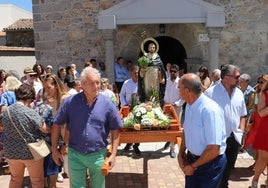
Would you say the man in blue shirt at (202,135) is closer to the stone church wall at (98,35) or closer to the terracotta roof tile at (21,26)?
the stone church wall at (98,35)

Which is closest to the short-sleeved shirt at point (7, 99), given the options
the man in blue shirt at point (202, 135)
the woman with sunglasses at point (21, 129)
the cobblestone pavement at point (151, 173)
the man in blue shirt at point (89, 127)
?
the cobblestone pavement at point (151, 173)

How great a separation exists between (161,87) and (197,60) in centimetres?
538

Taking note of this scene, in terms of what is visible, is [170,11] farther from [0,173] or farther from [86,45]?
[0,173]

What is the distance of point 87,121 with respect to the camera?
3.65 metres

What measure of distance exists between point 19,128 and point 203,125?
2068 millimetres

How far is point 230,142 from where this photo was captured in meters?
4.39

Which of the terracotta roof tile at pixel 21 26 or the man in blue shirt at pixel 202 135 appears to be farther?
the terracotta roof tile at pixel 21 26

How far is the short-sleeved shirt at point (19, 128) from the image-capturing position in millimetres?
3982

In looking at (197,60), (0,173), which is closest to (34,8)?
(197,60)

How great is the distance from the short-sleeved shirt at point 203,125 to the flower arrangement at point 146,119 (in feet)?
4.86

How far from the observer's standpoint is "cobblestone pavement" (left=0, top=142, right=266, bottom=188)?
539 cm

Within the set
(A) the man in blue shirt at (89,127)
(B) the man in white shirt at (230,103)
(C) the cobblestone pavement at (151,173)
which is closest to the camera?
(A) the man in blue shirt at (89,127)

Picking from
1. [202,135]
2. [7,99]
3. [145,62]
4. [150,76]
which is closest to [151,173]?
[150,76]

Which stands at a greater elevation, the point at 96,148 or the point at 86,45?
the point at 86,45
